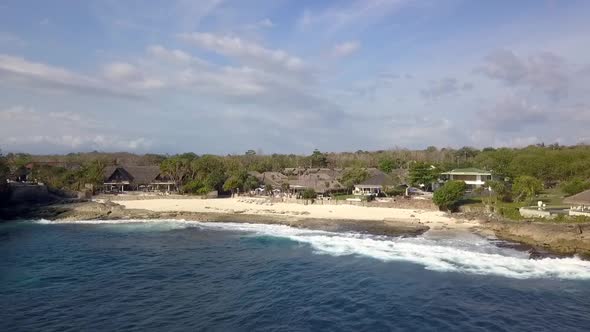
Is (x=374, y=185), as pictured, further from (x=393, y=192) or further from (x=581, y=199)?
(x=581, y=199)

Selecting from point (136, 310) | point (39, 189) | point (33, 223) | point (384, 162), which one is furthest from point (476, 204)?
point (39, 189)

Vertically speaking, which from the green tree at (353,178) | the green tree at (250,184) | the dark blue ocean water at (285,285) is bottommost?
the dark blue ocean water at (285,285)

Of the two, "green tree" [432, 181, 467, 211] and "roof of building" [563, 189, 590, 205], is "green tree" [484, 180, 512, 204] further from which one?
"roof of building" [563, 189, 590, 205]

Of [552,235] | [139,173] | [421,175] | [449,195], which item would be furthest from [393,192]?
[139,173]

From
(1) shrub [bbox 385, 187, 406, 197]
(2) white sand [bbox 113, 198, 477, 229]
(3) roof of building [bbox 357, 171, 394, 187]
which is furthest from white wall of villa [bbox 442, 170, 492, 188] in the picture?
(2) white sand [bbox 113, 198, 477, 229]

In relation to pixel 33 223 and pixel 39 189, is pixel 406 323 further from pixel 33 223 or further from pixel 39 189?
pixel 39 189

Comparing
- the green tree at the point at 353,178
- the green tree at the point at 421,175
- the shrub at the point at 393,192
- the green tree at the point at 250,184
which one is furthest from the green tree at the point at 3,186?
the green tree at the point at 421,175

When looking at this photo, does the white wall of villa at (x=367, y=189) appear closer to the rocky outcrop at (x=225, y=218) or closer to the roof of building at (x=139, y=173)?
the rocky outcrop at (x=225, y=218)
